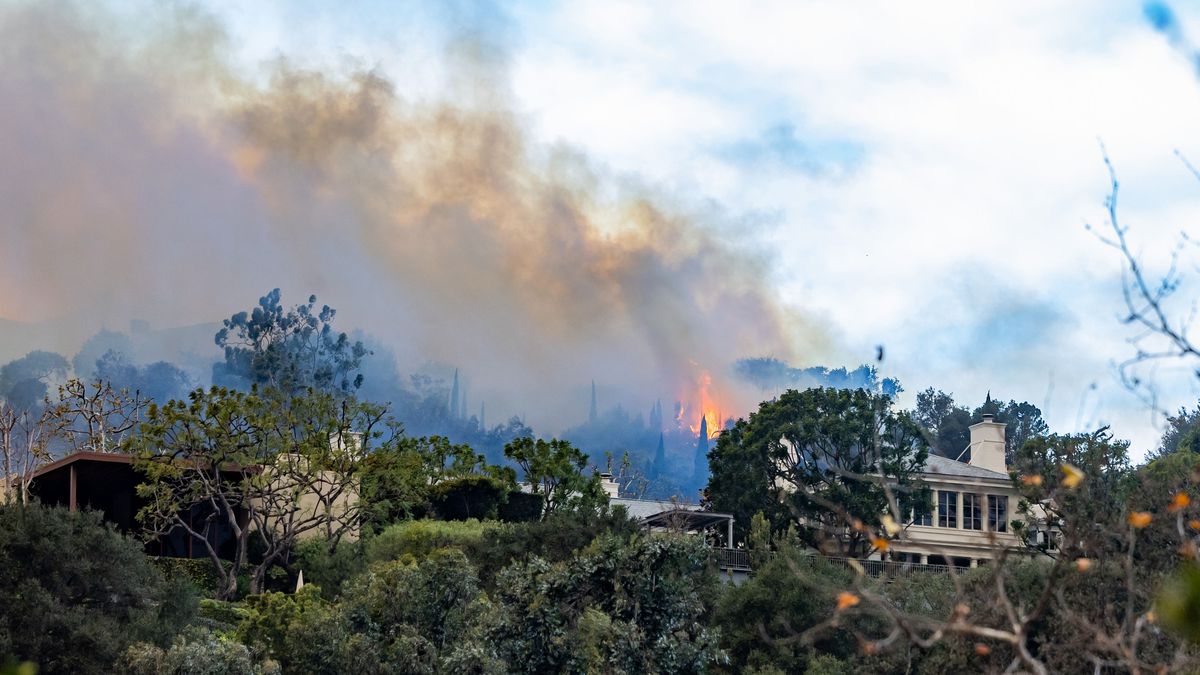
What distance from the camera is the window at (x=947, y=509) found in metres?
57.9

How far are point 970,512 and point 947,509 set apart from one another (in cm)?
100

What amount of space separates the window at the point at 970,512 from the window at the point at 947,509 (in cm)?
33

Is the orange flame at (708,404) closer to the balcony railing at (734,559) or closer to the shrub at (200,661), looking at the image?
the balcony railing at (734,559)

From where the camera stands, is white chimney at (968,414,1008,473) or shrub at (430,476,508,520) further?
white chimney at (968,414,1008,473)

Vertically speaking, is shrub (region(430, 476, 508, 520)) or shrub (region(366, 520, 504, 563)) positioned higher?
shrub (region(430, 476, 508, 520))

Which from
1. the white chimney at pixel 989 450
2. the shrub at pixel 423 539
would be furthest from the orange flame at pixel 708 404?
the shrub at pixel 423 539

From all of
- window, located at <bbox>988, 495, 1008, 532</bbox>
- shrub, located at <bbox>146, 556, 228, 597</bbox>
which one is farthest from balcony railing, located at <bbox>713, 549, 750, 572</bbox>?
shrub, located at <bbox>146, 556, 228, 597</bbox>

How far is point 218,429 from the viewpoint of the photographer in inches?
1796

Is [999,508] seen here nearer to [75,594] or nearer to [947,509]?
[947,509]

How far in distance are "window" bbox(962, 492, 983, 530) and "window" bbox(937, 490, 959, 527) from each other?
33 cm

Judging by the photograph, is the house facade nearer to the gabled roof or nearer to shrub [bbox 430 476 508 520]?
the gabled roof

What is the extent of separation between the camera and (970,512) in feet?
191

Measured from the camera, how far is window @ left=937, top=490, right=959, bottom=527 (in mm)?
57938

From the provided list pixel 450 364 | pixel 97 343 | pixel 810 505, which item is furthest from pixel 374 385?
pixel 810 505
